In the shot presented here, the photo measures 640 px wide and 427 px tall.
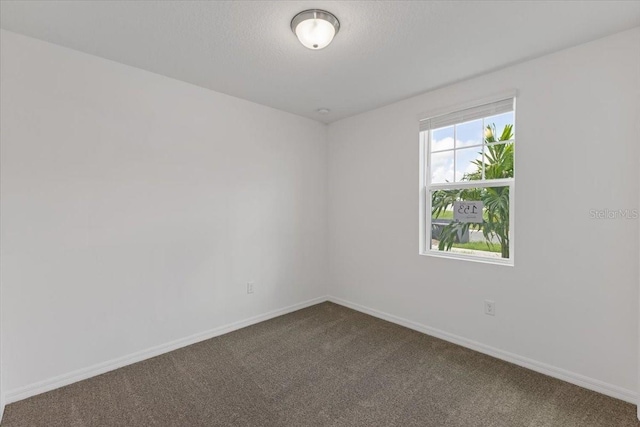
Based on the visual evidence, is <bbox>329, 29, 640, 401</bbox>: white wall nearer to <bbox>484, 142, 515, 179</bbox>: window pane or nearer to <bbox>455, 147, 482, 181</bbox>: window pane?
<bbox>484, 142, 515, 179</bbox>: window pane

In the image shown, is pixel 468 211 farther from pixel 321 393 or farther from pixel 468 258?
pixel 321 393

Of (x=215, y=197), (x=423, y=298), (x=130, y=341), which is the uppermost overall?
(x=215, y=197)

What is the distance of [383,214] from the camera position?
3453 mm

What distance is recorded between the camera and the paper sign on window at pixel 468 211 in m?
2.79

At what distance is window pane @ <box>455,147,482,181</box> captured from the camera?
280 cm

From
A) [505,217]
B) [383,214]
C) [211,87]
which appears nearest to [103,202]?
[211,87]

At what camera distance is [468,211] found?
2.85 m

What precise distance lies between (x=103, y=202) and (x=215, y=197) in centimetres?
93

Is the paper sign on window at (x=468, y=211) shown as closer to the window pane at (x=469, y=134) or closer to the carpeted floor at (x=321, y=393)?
the window pane at (x=469, y=134)

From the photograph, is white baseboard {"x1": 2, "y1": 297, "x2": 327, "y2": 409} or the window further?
the window

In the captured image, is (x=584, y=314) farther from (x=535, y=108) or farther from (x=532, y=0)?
(x=532, y=0)

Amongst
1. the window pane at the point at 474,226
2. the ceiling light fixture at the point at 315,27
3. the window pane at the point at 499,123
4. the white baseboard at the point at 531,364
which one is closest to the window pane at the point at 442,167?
the window pane at the point at 474,226

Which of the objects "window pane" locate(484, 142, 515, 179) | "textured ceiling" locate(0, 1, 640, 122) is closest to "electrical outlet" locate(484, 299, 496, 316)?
"window pane" locate(484, 142, 515, 179)

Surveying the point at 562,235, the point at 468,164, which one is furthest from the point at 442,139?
the point at 562,235
